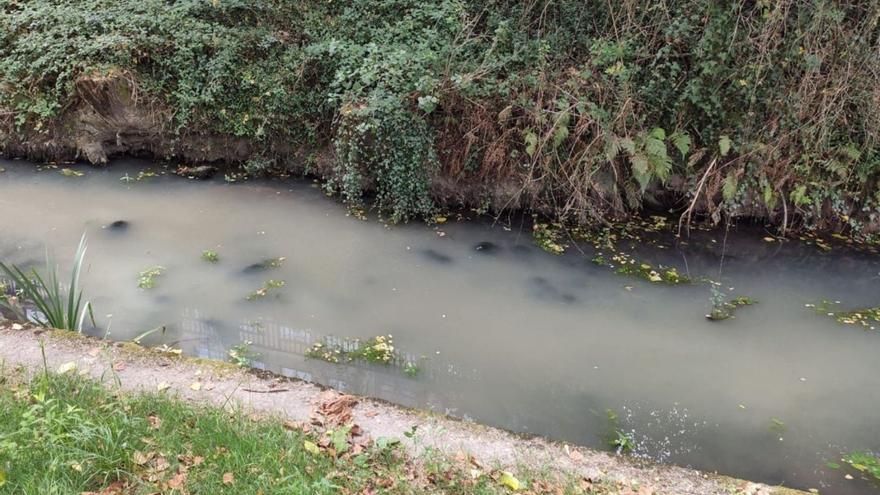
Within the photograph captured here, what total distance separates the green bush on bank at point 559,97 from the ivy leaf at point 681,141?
0.07 ft

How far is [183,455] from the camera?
2.81 meters

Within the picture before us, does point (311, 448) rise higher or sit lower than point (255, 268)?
higher

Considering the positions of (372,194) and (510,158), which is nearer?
(510,158)

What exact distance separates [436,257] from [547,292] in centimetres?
114

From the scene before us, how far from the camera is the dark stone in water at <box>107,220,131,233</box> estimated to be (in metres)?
6.29

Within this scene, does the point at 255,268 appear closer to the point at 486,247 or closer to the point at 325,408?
the point at 486,247

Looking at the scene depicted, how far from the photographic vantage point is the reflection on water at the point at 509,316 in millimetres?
4121

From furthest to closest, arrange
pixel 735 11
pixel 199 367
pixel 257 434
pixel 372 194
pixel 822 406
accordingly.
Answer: pixel 372 194, pixel 735 11, pixel 822 406, pixel 199 367, pixel 257 434

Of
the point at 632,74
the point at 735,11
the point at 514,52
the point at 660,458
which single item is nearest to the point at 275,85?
the point at 514,52

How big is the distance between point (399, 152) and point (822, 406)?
14.0 ft

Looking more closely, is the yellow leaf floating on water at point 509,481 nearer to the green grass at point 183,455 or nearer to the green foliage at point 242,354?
the green grass at point 183,455

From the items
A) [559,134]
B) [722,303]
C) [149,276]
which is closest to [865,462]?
[722,303]

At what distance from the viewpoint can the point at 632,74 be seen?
254 inches

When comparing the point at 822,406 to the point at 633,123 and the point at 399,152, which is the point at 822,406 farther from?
the point at 399,152
